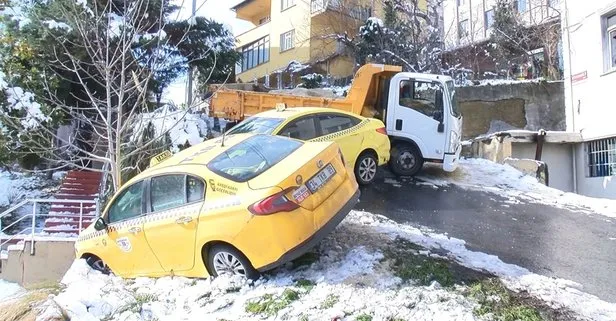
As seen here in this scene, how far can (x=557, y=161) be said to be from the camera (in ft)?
52.5

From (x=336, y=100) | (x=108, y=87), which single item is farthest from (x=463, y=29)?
(x=108, y=87)

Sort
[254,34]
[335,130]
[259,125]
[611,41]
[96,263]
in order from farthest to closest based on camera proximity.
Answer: [254,34], [611,41], [335,130], [259,125], [96,263]

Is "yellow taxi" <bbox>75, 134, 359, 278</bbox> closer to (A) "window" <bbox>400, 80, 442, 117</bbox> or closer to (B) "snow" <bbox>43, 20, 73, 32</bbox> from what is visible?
(A) "window" <bbox>400, 80, 442, 117</bbox>

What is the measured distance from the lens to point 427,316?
4.79 meters

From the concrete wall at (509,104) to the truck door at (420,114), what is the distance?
27.8 feet

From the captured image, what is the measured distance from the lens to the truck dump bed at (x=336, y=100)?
12.6 m

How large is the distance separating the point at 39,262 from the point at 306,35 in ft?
72.8

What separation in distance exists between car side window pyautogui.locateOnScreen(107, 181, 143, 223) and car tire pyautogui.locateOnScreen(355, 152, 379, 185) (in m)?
5.13

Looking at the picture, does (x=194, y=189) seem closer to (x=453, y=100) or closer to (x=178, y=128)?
(x=453, y=100)

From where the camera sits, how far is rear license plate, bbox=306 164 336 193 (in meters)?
5.79

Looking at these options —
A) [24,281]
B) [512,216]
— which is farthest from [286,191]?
[24,281]

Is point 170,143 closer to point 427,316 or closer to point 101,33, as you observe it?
point 101,33

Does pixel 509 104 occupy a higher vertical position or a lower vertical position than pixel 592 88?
higher

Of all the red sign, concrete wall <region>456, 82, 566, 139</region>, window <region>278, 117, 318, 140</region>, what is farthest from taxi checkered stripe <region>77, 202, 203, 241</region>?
concrete wall <region>456, 82, 566, 139</region>
